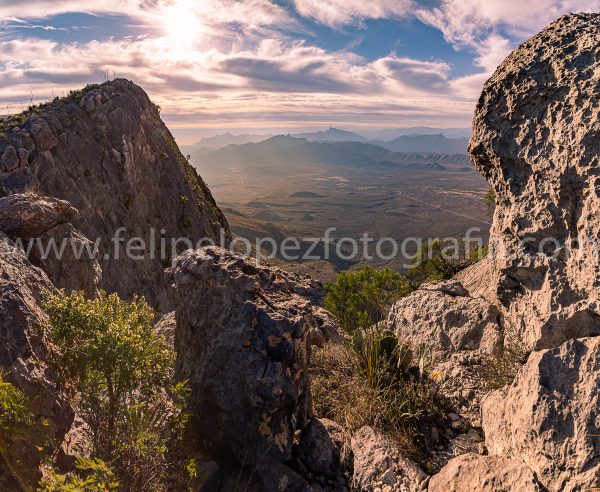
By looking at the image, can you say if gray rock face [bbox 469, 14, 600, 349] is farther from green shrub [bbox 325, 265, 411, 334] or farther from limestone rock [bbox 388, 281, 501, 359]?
green shrub [bbox 325, 265, 411, 334]

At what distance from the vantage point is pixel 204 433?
→ 5.48 m

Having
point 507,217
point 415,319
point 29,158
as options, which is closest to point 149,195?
point 29,158

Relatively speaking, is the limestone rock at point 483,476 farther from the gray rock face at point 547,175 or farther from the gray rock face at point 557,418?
the gray rock face at point 547,175

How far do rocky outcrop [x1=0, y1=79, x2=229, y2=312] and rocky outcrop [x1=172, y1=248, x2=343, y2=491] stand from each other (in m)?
17.8

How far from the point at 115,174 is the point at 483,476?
2764 centimetres

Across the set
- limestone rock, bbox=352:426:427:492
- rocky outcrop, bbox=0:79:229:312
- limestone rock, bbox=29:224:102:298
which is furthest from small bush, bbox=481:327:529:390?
rocky outcrop, bbox=0:79:229:312

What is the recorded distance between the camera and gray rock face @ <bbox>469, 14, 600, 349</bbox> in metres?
4.69

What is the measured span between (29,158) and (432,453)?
24375 millimetres

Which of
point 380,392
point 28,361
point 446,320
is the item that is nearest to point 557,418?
point 380,392

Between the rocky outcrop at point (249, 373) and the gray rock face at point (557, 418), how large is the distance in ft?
7.16

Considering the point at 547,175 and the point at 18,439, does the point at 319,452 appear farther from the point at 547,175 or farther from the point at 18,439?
the point at 547,175

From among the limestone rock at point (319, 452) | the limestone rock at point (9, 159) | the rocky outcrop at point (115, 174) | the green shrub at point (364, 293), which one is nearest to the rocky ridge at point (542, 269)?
the limestone rock at point (319, 452)

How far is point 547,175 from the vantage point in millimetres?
5168

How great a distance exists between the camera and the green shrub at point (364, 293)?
16359mm
